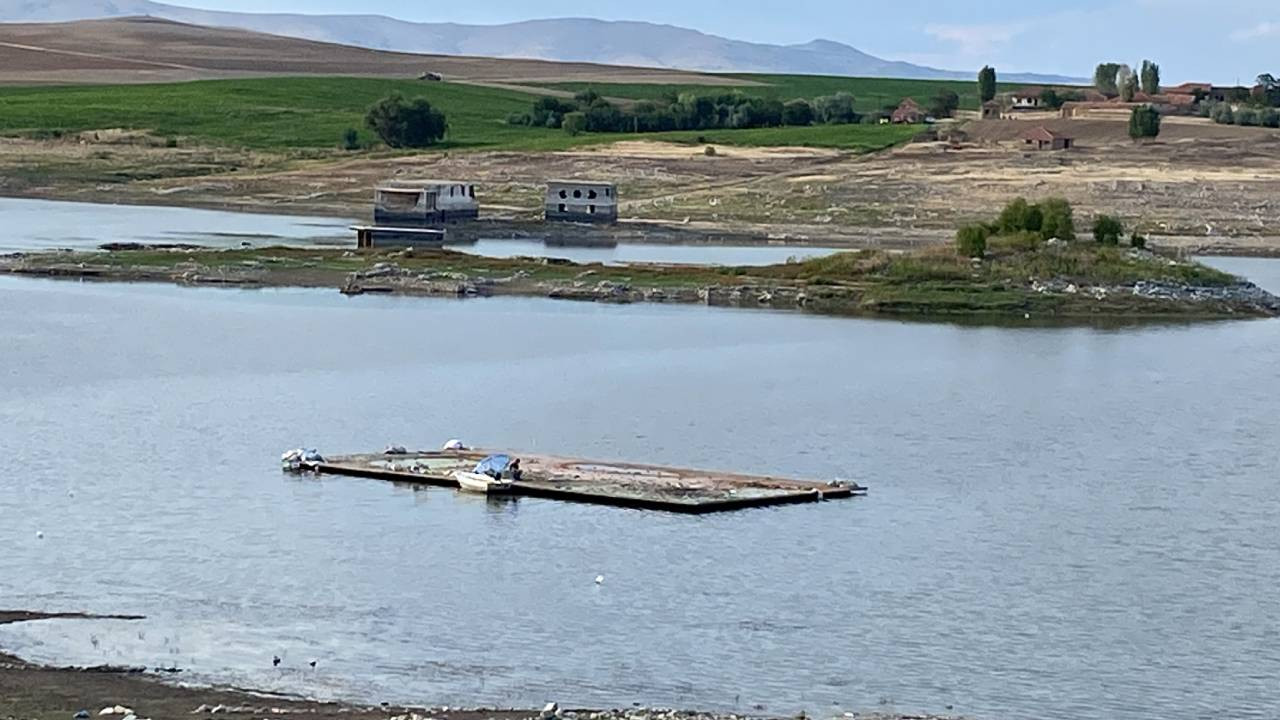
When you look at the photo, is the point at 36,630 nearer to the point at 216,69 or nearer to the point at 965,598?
the point at 965,598

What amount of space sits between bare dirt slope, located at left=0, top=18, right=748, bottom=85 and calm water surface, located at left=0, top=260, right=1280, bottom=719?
7508cm

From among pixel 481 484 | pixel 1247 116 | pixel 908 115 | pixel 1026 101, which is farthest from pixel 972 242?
pixel 1026 101

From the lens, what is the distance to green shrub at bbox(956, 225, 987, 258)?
4834 cm

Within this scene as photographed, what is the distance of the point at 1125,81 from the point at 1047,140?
36.2 m

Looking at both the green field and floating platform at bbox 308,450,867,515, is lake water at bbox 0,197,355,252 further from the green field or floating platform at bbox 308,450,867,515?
floating platform at bbox 308,450,867,515

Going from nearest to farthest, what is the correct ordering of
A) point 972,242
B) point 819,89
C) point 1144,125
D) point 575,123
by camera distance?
point 972,242 < point 1144,125 < point 575,123 < point 819,89

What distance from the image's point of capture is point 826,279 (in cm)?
4853

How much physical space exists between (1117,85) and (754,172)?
46.7m

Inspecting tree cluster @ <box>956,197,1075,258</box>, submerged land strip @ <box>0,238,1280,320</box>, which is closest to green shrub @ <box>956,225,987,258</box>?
submerged land strip @ <box>0,238,1280,320</box>

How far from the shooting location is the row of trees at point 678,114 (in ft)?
306

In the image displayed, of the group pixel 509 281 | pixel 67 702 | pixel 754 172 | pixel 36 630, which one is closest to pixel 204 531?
pixel 36 630

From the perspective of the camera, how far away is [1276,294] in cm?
5012

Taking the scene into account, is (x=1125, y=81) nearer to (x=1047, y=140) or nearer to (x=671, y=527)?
(x=1047, y=140)

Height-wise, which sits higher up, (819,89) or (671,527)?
(819,89)
